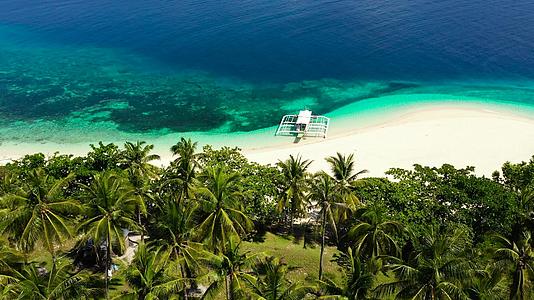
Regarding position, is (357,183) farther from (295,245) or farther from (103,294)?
(103,294)

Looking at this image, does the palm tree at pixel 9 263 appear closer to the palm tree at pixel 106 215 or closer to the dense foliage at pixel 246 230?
A: the dense foliage at pixel 246 230

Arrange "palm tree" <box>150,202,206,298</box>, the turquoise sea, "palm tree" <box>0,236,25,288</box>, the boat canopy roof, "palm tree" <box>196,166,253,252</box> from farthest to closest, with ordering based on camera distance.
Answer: the turquoise sea < the boat canopy roof < "palm tree" <box>196,166,253,252</box> < "palm tree" <box>150,202,206,298</box> < "palm tree" <box>0,236,25,288</box>

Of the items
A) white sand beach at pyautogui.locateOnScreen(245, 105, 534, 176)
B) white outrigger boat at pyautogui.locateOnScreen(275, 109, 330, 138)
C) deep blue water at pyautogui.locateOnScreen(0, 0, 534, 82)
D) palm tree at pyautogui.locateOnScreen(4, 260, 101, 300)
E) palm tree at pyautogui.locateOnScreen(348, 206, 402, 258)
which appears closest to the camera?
palm tree at pyautogui.locateOnScreen(4, 260, 101, 300)

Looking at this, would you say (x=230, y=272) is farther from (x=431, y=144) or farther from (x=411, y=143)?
(x=431, y=144)

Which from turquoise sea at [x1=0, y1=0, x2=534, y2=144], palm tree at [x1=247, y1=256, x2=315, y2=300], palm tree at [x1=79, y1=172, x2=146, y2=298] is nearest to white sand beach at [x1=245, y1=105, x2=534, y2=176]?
turquoise sea at [x1=0, y1=0, x2=534, y2=144]

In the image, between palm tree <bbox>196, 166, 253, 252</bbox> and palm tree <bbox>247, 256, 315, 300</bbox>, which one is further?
palm tree <bbox>196, 166, 253, 252</bbox>

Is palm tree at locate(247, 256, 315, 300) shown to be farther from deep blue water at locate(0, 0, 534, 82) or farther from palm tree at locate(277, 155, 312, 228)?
deep blue water at locate(0, 0, 534, 82)
